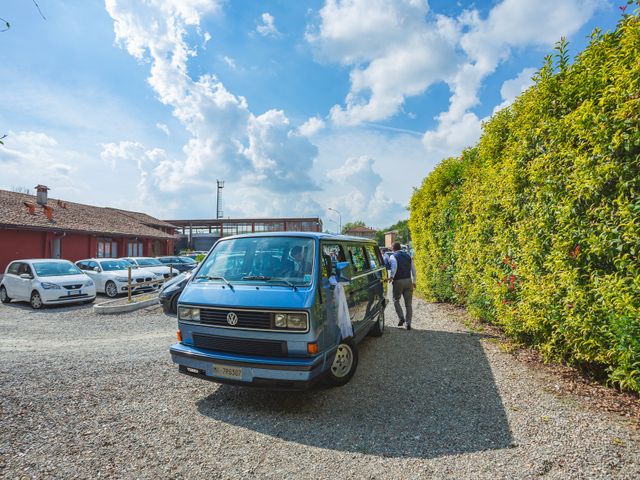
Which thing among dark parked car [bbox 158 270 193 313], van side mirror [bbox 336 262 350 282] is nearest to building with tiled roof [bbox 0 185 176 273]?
dark parked car [bbox 158 270 193 313]

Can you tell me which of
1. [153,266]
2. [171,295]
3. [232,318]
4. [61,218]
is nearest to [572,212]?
[232,318]

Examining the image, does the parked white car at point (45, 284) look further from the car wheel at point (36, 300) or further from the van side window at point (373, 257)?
the van side window at point (373, 257)

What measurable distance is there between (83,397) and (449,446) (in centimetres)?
426

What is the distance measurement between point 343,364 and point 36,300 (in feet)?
39.6

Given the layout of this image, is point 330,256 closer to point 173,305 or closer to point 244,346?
point 244,346

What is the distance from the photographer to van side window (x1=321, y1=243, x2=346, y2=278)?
446 cm

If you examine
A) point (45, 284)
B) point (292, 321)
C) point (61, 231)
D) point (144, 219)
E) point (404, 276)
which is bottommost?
point (45, 284)

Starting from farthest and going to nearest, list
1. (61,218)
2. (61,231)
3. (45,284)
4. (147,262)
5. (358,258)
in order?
(61,218) → (61,231) → (147,262) → (45,284) → (358,258)

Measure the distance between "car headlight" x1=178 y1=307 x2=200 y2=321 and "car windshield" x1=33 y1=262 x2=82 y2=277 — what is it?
1109cm

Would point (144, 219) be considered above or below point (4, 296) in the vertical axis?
above

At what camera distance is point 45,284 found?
1172 cm

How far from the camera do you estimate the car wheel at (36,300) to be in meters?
11.7

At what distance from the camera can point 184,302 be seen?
426 cm

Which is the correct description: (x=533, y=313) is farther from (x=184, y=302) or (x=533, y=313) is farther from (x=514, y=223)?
(x=184, y=302)
